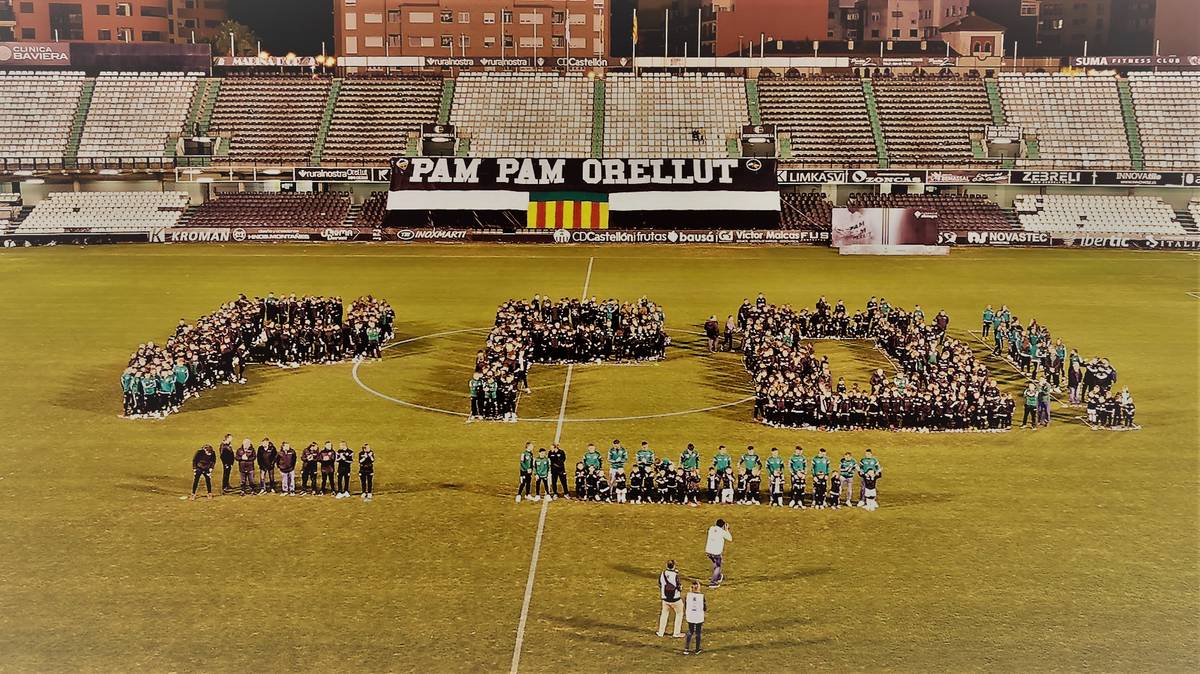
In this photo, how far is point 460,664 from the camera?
50.8ft

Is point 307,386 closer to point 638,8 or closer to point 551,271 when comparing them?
point 551,271

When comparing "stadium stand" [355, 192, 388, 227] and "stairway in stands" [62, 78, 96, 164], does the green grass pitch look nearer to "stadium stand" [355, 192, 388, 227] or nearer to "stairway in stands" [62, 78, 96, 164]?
"stadium stand" [355, 192, 388, 227]

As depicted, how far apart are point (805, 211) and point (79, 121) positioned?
51631 millimetres

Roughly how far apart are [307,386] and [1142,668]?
23.3 meters

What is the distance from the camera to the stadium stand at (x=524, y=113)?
254 ft

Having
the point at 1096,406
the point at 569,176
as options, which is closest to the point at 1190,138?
the point at 569,176

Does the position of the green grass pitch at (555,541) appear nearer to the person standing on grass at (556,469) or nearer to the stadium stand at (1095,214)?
the person standing on grass at (556,469)

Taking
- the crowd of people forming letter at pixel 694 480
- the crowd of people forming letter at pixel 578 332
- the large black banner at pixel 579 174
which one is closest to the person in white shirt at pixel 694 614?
the crowd of people forming letter at pixel 694 480

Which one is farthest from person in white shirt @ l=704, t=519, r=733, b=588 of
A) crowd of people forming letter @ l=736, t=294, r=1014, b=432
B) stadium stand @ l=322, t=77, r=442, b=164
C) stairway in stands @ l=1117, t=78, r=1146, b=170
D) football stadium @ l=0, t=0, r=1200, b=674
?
stairway in stands @ l=1117, t=78, r=1146, b=170

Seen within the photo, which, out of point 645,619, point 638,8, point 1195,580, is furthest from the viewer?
point 638,8

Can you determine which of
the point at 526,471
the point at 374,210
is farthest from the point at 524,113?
the point at 526,471

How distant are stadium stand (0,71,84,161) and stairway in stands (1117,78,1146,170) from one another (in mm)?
73019

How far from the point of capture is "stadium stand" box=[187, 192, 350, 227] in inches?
2729

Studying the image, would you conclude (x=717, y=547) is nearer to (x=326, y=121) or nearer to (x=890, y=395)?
(x=890, y=395)
